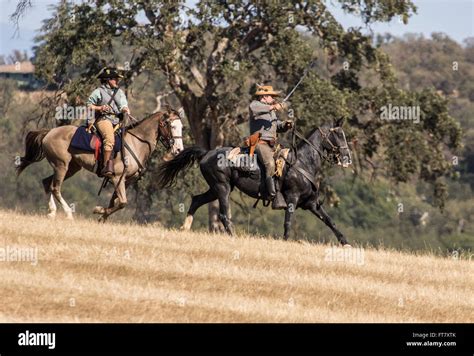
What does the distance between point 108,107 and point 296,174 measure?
4059mm

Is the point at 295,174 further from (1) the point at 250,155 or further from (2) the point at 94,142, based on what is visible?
(2) the point at 94,142

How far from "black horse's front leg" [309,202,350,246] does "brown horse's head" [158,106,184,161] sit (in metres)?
3.04

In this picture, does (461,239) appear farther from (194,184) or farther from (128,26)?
(128,26)

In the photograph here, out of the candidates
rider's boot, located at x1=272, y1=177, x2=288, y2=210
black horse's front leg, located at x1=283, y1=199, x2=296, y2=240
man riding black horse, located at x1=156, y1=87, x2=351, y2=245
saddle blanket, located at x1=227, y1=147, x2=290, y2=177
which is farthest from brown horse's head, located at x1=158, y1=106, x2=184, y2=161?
A: black horse's front leg, located at x1=283, y1=199, x2=296, y2=240

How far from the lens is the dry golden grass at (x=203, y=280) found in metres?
14.5

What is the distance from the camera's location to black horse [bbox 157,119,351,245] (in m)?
21.7

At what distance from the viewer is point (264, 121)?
21.0 m

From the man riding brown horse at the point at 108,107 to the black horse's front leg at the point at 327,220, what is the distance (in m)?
4.25

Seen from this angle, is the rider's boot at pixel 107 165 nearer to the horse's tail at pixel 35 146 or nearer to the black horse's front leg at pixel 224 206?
the horse's tail at pixel 35 146

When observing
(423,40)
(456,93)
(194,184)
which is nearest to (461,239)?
(194,184)
